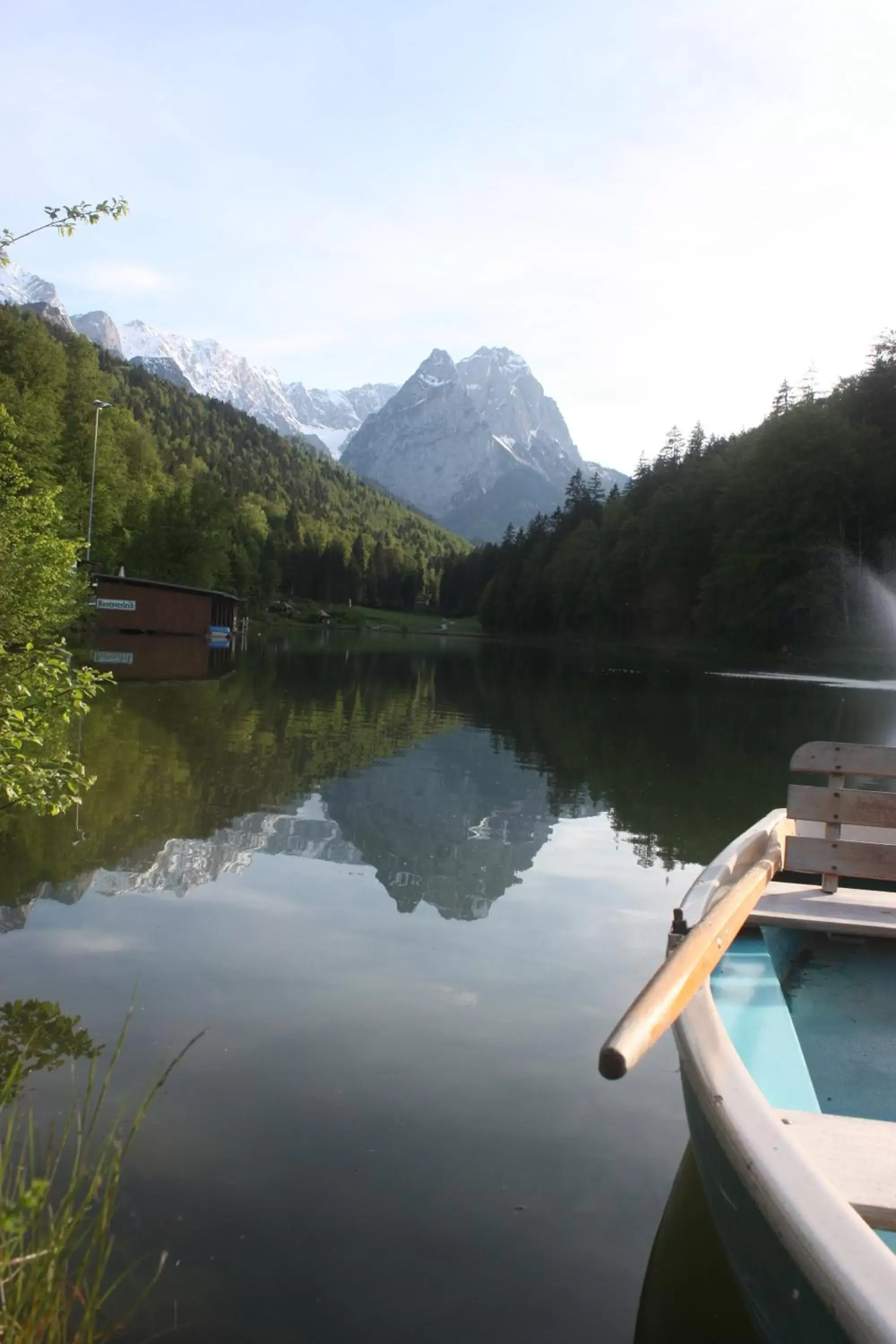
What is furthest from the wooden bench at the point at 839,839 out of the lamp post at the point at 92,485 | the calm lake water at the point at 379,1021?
the lamp post at the point at 92,485

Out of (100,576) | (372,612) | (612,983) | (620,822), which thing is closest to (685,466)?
(100,576)

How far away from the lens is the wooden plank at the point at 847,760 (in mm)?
6520

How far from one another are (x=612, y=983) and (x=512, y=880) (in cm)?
277

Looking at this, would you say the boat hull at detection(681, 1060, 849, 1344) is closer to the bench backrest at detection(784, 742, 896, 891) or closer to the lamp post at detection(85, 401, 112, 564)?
the bench backrest at detection(784, 742, 896, 891)

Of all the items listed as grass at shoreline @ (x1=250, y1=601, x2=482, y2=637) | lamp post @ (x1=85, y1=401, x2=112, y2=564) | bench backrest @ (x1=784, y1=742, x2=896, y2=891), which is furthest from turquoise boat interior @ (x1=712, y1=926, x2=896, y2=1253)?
grass at shoreline @ (x1=250, y1=601, x2=482, y2=637)

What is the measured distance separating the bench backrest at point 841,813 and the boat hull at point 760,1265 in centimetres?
331

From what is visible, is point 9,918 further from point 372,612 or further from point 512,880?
point 372,612

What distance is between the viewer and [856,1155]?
3.07 metres

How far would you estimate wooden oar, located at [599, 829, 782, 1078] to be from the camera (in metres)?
2.50

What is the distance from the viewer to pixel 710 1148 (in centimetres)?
325

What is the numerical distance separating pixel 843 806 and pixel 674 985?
12.4 feet

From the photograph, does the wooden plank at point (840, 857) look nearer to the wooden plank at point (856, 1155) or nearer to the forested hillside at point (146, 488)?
the wooden plank at point (856, 1155)

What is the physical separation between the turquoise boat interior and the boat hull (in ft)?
1.38

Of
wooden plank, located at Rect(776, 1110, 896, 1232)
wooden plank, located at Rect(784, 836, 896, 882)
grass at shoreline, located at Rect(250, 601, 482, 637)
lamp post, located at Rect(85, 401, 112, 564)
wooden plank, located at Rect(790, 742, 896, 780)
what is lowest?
grass at shoreline, located at Rect(250, 601, 482, 637)
